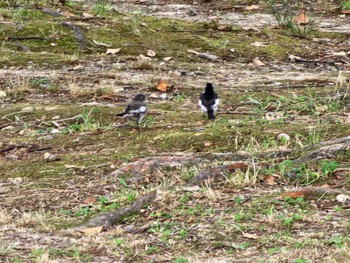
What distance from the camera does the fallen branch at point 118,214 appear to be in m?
5.42

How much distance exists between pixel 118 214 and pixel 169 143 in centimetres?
152

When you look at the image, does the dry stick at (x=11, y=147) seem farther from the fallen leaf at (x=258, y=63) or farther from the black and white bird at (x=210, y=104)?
the fallen leaf at (x=258, y=63)

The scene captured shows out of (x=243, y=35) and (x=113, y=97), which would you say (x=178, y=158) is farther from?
(x=243, y=35)

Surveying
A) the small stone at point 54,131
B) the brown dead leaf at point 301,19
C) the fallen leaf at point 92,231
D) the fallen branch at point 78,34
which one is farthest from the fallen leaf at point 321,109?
the brown dead leaf at point 301,19

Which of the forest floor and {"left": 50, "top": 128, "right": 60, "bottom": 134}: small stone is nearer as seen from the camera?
the forest floor

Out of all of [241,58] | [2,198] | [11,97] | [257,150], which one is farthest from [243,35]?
[2,198]

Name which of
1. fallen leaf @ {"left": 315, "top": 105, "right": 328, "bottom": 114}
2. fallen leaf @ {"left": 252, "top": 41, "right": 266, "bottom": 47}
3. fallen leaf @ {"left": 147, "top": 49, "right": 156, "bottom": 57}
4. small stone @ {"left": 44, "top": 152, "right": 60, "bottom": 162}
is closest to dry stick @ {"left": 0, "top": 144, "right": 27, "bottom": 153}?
small stone @ {"left": 44, "top": 152, "right": 60, "bottom": 162}

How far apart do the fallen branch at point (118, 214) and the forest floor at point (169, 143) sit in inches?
0.7

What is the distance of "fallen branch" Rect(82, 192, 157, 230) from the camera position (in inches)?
213

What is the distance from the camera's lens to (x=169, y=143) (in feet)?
22.6

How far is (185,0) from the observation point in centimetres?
1625

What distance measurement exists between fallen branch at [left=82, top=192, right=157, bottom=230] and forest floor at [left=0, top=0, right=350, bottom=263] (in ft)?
0.06

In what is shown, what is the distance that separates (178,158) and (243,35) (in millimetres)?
6832

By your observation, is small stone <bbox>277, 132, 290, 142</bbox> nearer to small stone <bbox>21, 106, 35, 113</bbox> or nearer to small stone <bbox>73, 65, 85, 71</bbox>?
small stone <bbox>21, 106, 35, 113</bbox>
